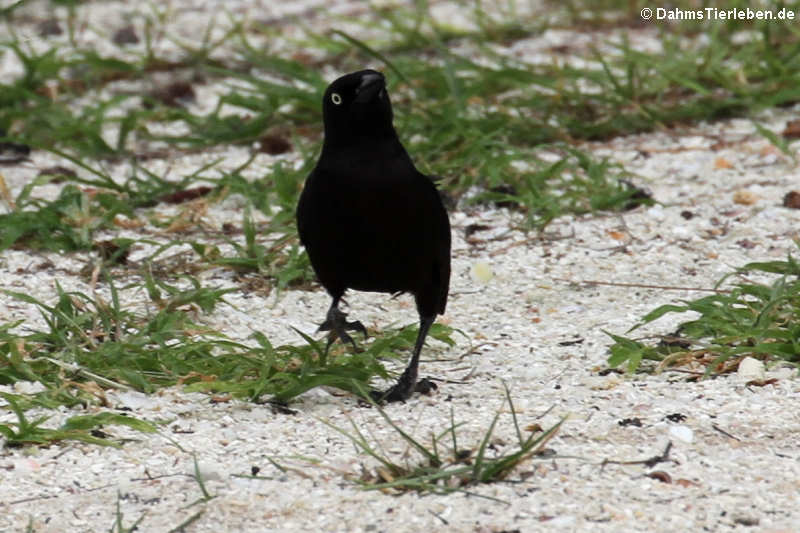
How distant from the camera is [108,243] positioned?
449cm

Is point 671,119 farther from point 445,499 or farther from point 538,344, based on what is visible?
point 445,499

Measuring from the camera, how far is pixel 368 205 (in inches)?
127

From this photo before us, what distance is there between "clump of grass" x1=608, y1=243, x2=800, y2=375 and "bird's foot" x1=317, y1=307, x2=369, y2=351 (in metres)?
0.71

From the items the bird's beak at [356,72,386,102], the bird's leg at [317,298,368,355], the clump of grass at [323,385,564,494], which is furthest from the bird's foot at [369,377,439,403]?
the bird's beak at [356,72,386,102]

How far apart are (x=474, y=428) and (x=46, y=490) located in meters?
0.95

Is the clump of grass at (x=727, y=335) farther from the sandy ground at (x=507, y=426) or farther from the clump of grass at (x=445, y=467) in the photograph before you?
the clump of grass at (x=445, y=467)

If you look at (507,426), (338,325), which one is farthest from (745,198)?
(507,426)

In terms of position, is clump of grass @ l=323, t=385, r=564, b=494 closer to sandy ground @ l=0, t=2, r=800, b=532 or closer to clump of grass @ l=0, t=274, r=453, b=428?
sandy ground @ l=0, t=2, r=800, b=532

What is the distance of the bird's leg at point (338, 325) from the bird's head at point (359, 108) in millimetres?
520

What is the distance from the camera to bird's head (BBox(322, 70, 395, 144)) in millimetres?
3268

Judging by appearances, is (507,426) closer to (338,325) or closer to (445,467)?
(445,467)

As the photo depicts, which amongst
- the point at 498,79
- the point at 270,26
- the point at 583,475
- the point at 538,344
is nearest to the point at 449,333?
the point at 538,344

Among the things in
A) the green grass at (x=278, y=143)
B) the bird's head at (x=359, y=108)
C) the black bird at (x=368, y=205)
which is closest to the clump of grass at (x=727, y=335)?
the green grass at (x=278, y=143)

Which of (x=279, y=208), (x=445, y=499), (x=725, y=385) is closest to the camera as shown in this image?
(x=445, y=499)
